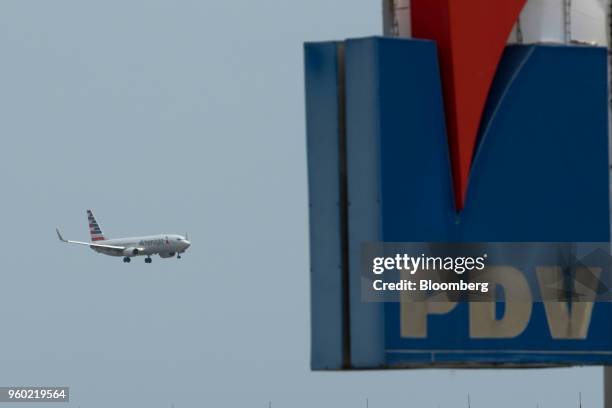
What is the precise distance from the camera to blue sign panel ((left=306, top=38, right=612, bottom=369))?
34.0 m

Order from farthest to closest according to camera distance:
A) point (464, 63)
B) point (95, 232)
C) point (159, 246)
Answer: point (95, 232), point (159, 246), point (464, 63)

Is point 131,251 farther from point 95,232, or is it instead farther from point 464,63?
point 464,63

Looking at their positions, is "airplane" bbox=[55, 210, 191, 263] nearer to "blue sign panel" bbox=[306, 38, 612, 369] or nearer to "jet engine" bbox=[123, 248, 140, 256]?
"jet engine" bbox=[123, 248, 140, 256]

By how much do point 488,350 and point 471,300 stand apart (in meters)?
1.01

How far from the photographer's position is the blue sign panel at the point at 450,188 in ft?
112

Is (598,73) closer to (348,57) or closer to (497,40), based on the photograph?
(497,40)

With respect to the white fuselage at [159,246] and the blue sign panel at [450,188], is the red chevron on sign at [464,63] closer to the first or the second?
the blue sign panel at [450,188]

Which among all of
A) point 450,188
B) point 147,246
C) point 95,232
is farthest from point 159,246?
point 450,188

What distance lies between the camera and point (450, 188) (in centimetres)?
3438

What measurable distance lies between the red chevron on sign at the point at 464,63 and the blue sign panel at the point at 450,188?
23cm

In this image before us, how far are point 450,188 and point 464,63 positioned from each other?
93.4 inches

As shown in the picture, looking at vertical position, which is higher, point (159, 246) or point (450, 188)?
point (450, 188)

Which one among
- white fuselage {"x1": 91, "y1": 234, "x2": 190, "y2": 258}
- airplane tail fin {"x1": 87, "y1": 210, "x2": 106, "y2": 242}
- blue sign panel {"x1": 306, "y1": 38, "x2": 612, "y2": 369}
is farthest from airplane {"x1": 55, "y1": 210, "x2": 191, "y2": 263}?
blue sign panel {"x1": 306, "y1": 38, "x2": 612, "y2": 369}

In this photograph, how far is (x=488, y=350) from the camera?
113 ft
